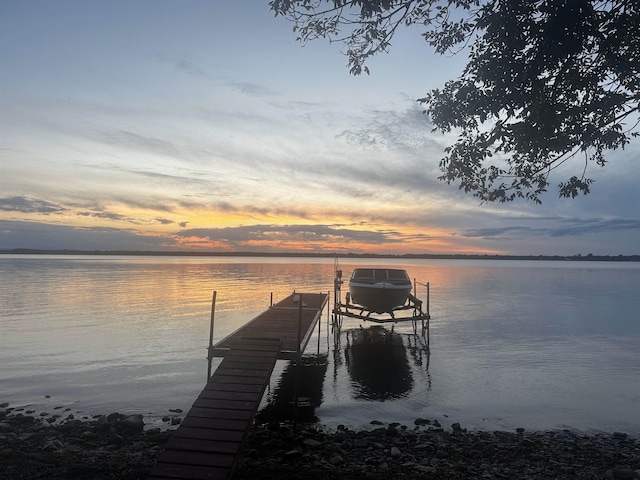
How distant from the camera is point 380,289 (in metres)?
25.4

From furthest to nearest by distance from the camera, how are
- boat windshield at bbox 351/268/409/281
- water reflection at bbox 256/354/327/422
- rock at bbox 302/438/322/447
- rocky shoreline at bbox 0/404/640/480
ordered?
boat windshield at bbox 351/268/409/281, water reflection at bbox 256/354/327/422, rock at bbox 302/438/322/447, rocky shoreline at bbox 0/404/640/480

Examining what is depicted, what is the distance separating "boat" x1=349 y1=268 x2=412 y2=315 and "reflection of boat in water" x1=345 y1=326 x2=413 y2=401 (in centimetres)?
203

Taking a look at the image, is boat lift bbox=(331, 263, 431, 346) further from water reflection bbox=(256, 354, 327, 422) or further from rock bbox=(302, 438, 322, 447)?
rock bbox=(302, 438, 322, 447)

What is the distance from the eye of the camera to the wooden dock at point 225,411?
24.3 ft

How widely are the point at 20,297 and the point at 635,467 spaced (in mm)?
45652

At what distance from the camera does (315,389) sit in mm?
15648

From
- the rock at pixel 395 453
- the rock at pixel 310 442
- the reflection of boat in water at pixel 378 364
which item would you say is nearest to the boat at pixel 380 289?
the reflection of boat in water at pixel 378 364

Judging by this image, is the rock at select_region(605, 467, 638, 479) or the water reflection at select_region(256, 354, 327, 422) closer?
the rock at select_region(605, 467, 638, 479)

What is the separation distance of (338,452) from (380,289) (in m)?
16.0

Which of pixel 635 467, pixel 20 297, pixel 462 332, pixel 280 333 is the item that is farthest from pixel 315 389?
pixel 20 297

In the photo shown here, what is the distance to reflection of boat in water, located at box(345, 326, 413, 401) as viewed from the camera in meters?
15.6

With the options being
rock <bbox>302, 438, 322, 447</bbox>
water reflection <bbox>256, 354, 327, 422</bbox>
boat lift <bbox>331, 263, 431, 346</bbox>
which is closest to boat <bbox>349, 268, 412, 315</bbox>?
boat lift <bbox>331, 263, 431, 346</bbox>

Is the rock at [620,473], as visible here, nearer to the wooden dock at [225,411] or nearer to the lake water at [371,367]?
the lake water at [371,367]

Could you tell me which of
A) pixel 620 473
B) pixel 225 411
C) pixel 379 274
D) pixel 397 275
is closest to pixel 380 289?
pixel 379 274
